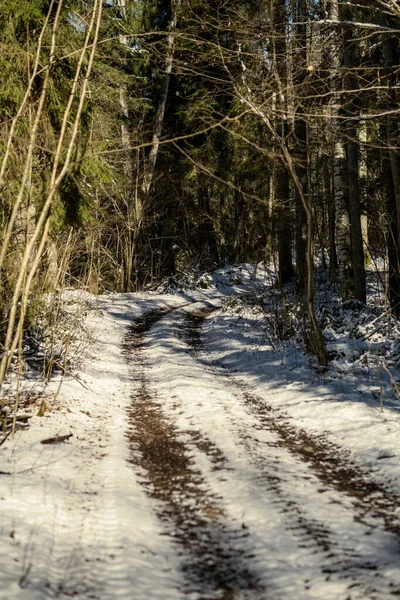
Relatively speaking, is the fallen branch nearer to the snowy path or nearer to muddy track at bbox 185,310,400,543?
the snowy path

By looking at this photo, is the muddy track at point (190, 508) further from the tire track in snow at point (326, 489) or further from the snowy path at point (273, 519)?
the tire track in snow at point (326, 489)

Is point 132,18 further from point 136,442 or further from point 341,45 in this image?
point 136,442

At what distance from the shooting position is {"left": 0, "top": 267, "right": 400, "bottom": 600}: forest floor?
3074 millimetres

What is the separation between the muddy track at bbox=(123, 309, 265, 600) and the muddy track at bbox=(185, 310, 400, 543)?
0.95 meters

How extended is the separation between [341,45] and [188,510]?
1203 cm

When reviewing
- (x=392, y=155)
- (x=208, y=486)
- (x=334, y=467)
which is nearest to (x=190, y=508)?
(x=208, y=486)

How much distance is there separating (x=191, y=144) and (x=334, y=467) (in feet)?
64.3

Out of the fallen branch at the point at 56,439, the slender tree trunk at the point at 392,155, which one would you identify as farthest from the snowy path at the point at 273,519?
the slender tree trunk at the point at 392,155

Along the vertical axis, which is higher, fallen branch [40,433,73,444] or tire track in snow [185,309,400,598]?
fallen branch [40,433,73,444]

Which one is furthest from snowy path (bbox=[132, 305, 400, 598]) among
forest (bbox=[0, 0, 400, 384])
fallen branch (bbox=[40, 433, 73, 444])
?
forest (bbox=[0, 0, 400, 384])

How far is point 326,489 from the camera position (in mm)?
4402

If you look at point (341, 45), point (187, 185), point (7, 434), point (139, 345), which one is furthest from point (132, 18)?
point (7, 434)

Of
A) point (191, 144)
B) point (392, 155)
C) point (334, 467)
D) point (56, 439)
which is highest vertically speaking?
point (191, 144)

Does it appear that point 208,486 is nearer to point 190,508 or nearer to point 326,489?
point 190,508
